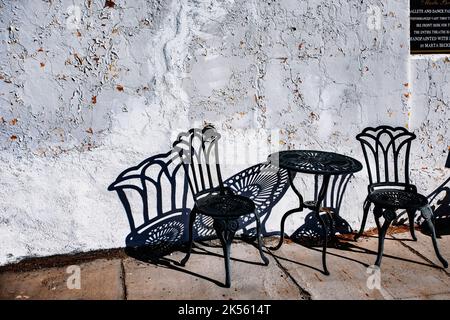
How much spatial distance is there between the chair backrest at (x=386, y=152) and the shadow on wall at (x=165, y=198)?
82 centimetres

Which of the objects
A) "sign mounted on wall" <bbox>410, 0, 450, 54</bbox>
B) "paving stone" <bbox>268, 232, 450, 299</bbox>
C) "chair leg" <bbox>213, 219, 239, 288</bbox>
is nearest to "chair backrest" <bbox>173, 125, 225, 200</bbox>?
"chair leg" <bbox>213, 219, 239, 288</bbox>

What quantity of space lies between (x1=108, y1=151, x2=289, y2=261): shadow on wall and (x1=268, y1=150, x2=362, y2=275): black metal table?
0.23m

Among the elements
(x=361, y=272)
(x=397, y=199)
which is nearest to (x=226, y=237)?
(x=361, y=272)

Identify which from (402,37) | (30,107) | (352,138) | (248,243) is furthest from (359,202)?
(30,107)

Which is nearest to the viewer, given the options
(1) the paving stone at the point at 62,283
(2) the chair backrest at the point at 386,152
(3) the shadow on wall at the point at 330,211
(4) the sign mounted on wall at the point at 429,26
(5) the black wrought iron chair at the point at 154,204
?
(1) the paving stone at the point at 62,283

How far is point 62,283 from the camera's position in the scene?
3.37 meters

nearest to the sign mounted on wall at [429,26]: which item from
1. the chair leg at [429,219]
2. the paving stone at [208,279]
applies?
the chair leg at [429,219]

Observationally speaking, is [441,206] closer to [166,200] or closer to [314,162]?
[314,162]

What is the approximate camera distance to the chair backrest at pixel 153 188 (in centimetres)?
376

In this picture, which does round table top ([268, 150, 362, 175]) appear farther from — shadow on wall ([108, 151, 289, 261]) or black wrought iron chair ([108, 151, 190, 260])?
black wrought iron chair ([108, 151, 190, 260])

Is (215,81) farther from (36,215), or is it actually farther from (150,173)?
(36,215)

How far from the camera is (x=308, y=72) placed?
12.8 ft

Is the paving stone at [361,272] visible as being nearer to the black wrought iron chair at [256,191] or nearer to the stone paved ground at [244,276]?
the stone paved ground at [244,276]

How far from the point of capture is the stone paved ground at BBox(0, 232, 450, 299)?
3217mm
